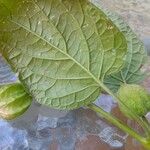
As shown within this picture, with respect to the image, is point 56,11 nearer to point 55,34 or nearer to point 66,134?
point 55,34

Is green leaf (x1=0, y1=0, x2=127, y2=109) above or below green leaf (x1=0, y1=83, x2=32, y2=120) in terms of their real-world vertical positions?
above

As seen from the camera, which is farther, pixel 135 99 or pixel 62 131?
pixel 62 131

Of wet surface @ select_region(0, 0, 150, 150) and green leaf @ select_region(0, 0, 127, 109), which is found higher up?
green leaf @ select_region(0, 0, 127, 109)

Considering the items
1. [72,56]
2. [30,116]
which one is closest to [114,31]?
[72,56]

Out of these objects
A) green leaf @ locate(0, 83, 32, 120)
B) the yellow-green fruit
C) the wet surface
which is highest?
the yellow-green fruit

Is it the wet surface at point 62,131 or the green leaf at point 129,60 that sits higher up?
the green leaf at point 129,60
